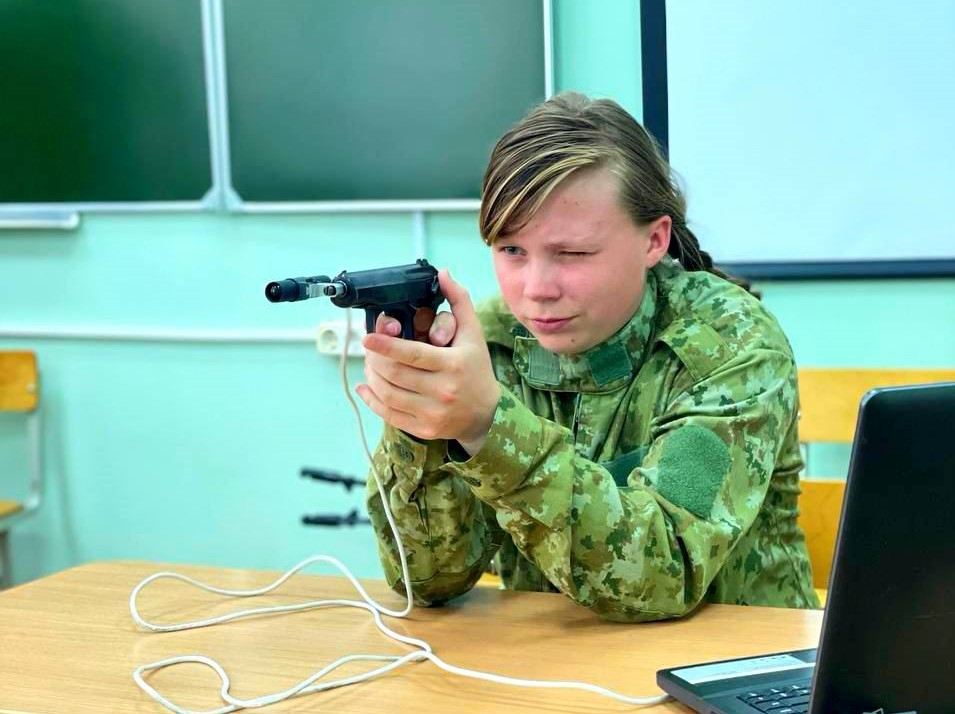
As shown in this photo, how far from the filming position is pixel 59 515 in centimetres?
298

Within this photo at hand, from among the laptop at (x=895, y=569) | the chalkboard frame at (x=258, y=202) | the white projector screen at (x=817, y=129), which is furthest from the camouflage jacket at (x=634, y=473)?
the chalkboard frame at (x=258, y=202)

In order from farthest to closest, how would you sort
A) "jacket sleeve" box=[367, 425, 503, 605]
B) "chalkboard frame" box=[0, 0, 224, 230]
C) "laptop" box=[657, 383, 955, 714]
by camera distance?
"chalkboard frame" box=[0, 0, 224, 230]
"jacket sleeve" box=[367, 425, 503, 605]
"laptop" box=[657, 383, 955, 714]

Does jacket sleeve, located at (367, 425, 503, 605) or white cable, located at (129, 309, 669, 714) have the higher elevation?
jacket sleeve, located at (367, 425, 503, 605)

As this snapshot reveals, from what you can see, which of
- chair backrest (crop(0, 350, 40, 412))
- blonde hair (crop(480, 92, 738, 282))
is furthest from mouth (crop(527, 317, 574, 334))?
chair backrest (crop(0, 350, 40, 412))

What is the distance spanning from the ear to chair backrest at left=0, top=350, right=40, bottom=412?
76.9 inches

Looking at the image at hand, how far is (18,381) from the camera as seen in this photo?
2807mm

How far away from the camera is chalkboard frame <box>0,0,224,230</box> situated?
8.59 ft

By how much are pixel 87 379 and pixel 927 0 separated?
216 cm

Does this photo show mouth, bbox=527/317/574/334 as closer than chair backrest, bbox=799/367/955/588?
Yes

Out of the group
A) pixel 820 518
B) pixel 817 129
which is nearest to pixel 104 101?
pixel 817 129

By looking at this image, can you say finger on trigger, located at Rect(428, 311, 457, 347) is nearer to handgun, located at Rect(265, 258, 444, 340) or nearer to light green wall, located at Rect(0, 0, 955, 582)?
handgun, located at Rect(265, 258, 444, 340)

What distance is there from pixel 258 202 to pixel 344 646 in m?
1.70

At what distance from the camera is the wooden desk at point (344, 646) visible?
3.24 ft

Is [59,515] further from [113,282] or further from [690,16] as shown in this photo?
[690,16]
